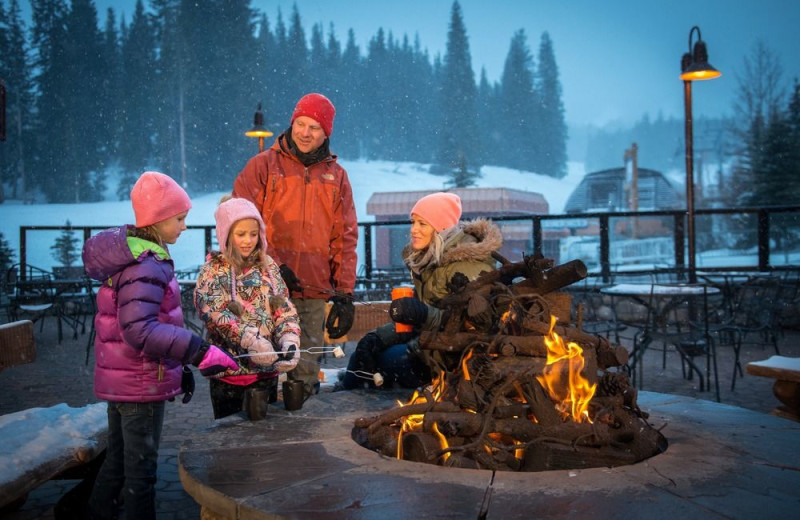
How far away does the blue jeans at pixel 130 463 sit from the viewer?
9.45 ft

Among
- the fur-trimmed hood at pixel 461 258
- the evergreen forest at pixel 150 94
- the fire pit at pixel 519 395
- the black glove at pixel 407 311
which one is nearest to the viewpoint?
the fire pit at pixel 519 395

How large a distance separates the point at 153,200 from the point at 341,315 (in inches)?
52.4

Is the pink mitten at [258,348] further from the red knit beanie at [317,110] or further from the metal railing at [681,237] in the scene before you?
the metal railing at [681,237]

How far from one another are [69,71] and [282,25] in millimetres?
25373

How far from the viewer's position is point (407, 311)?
11.1ft

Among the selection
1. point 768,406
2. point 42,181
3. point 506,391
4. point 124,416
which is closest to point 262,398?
point 124,416

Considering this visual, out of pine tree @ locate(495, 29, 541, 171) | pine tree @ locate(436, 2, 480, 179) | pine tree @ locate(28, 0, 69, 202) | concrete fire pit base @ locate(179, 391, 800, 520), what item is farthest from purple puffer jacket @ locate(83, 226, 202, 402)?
pine tree @ locate(495, 29, 541, 171)

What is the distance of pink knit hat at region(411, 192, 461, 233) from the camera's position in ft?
13.7

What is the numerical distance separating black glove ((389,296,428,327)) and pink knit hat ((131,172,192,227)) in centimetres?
118

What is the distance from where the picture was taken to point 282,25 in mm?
69688

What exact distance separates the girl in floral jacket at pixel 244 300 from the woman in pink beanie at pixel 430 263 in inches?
32.8

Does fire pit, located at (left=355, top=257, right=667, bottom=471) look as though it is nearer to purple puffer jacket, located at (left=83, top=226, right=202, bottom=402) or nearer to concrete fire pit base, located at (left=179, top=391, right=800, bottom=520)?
concrete fire pit base, located at (left=179, top=391, right=800, bottom=520)

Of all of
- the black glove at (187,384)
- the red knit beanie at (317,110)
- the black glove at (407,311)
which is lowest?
the black glove at (187,384)

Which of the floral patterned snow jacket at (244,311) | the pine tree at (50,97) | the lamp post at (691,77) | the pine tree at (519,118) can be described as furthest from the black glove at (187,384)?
the pine tree at (519,118)
